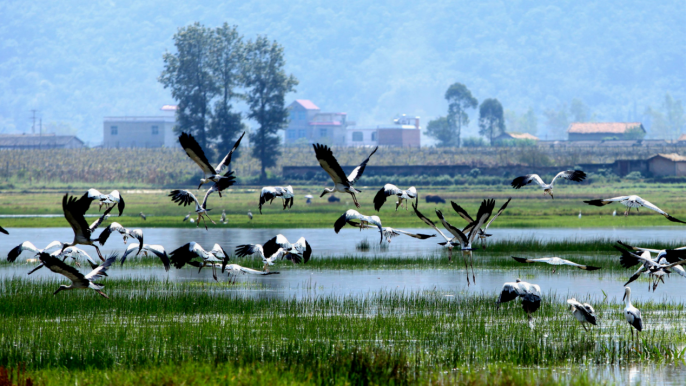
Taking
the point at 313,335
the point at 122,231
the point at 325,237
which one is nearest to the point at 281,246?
the point at 313,335

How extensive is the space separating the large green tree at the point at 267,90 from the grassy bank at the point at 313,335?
8883 centimetres

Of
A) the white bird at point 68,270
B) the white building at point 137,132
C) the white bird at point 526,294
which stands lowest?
the white bird at point 526,294

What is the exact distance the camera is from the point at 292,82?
389ft

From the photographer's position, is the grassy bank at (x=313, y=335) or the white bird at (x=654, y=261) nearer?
the grassy bank at (x=313, y=335)

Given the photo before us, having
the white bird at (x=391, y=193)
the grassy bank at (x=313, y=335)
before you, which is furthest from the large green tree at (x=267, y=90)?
the white bird at (x=391, y=193)

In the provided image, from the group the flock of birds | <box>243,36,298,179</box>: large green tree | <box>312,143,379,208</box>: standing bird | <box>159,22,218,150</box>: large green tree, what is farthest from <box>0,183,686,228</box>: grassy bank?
<box>312,143,379,208</box>: standing bird

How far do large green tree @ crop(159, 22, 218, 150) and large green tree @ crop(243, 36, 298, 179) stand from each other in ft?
19.4

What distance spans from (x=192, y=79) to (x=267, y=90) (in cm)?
1058

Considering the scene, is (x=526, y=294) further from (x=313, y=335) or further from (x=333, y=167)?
(x=333, y=167)

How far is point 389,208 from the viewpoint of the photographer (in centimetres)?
7738

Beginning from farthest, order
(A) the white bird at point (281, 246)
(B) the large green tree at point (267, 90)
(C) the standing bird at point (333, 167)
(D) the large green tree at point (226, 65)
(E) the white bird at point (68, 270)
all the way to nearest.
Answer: (D) the large green tree at point (226, 65) < (B) the large green tree at point (267, 90) < (A) the white bird at point (281, 246) < (C) the standing bird at point (333, 167) < (E) the white bird at point (68, 270)

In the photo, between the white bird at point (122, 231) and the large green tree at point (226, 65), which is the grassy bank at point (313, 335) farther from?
the large green tree at point (226, 65)

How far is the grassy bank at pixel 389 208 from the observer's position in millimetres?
59894

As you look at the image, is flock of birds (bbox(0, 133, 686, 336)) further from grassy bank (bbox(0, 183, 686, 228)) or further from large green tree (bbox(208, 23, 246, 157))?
large green tree (bbox(208, 23, 246, 157))
